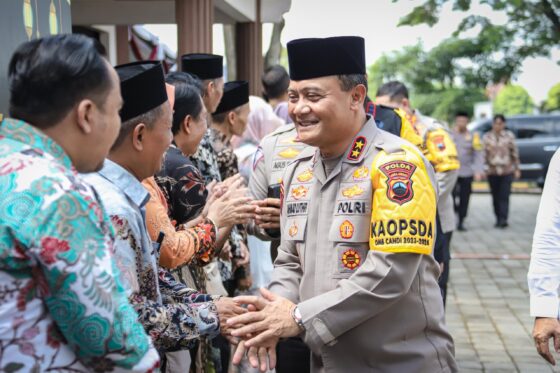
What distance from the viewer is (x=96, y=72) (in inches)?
74.4

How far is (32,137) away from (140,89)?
0.89 metres

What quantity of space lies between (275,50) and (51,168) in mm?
11969

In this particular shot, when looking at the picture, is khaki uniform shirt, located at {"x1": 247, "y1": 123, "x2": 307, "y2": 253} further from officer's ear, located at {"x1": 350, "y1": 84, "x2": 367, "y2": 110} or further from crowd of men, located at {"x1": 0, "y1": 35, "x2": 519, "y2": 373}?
officer's ear, located at {"x1": 350, "y1": 84, "x2": 367, "y2": 110}

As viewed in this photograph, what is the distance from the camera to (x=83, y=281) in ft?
5.57

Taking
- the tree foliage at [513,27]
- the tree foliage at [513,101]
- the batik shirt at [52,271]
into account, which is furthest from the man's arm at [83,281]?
the tree foliage at [513,101]

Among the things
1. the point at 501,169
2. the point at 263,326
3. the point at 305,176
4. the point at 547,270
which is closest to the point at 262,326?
the point at 263,326

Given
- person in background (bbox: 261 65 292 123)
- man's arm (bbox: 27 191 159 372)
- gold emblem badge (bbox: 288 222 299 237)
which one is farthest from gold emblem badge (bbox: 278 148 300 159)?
person in background (bbox: 261 65 292 123)

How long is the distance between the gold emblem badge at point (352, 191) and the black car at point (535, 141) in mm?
19120

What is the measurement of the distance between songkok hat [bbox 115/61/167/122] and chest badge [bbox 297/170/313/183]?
2.46ft

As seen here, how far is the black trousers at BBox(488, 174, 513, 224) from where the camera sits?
49.8 ft

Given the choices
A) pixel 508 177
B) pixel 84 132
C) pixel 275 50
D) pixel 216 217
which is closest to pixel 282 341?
pixel 216 217

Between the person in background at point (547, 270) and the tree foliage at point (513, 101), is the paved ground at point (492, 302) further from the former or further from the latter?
the tree foliage at point (513, 101)

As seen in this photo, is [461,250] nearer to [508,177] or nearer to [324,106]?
[508,177]

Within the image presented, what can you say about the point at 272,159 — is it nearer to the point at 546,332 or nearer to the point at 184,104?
the point at 184,104
